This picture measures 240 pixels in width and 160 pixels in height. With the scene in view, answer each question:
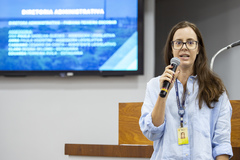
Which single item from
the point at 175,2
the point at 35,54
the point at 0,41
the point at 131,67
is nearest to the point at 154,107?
the point at 131,67

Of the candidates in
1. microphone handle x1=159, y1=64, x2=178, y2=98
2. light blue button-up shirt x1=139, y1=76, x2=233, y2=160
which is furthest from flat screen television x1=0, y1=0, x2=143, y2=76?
microphone handle x1=159, y1=64, x2=178, y2=98

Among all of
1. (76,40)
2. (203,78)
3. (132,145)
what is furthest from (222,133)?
(76,40)

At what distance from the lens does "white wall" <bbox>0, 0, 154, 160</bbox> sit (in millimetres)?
4070

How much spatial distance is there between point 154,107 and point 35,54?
261 centimetres

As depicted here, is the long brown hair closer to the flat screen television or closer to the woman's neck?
the woman's neck

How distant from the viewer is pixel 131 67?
3.99 metres

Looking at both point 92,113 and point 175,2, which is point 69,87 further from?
point 175,2

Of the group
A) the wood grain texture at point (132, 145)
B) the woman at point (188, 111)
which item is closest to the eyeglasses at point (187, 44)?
the woman at point (188, 111)

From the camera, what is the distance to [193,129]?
175 cm

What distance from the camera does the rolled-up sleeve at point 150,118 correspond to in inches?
68.4

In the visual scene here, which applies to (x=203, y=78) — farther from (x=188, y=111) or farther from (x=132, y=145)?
(x=132, y=145)

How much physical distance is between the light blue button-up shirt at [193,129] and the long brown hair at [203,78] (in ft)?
0.10

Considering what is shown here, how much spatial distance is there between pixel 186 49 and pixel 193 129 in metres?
0.39

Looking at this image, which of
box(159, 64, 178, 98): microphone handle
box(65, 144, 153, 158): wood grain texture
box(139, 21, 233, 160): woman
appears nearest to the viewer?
box(159, 64, 178, 98): microphone handle
